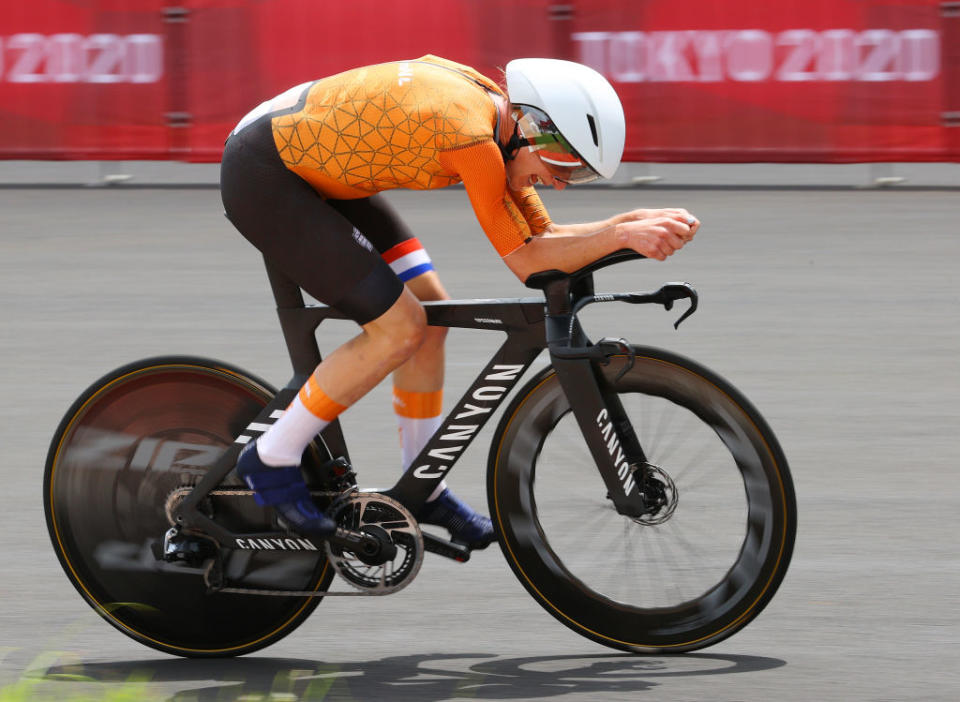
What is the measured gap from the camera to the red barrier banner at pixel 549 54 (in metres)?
13.4

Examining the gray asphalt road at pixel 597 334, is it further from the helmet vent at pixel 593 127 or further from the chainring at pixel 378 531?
the helmet vent at pixel 593 127

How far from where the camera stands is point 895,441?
6.89m

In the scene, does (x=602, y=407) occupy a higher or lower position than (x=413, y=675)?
higher

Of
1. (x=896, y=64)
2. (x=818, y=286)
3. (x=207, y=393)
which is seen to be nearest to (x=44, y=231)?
(x=818, y=286)

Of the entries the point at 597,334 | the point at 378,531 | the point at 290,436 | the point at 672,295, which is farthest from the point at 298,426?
the point at 597,334

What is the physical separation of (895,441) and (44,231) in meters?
7.03

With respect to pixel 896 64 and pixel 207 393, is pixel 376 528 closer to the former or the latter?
pixel 207 393

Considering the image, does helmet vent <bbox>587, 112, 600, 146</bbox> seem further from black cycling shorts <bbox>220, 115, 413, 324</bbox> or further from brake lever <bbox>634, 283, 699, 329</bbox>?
black cycling shorts <bbox>220, 115, 413, 324</bbox>

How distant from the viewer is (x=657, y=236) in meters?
4.25

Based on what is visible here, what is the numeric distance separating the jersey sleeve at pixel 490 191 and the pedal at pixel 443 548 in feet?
2.71

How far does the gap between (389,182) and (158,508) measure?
1.12 m

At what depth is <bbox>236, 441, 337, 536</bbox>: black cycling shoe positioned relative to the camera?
4637 millimetres

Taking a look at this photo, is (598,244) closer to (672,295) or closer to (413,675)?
(672,295)

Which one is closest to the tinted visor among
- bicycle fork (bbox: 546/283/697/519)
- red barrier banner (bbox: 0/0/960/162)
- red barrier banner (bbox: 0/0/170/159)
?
bicycle fork (bbox: 546/283/697/519)
